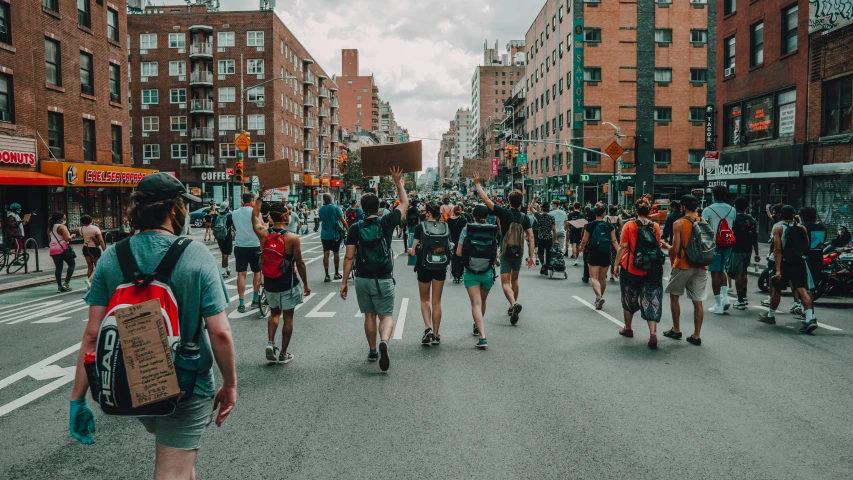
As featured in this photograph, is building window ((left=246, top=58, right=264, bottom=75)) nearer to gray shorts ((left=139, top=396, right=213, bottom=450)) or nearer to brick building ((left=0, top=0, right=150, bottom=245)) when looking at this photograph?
brick building ((left=0, top=0, right=150, bottom=245))

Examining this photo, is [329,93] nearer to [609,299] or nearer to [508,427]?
[609,299]

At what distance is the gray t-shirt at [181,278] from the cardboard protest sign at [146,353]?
16cm

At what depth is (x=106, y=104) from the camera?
30906 mm

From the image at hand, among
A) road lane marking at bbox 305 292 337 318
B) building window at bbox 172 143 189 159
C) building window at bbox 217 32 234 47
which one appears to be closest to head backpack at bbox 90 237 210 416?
road lane marking at bbox 305 292 337 318

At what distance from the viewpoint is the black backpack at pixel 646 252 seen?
7949 mm

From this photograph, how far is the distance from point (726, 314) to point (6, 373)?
10546 mm

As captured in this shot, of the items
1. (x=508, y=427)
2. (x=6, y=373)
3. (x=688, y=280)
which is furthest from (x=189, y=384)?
(x=688, y=280)

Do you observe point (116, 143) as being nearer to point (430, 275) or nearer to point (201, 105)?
point (430, 275)

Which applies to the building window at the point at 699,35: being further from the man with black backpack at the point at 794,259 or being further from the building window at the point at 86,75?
the man with black backpack at the point at 794,259

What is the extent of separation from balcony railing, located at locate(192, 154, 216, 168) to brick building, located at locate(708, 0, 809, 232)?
1896 inches

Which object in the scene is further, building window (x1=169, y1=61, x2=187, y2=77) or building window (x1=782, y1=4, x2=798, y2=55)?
building window (x1=169, y1=61, x2=187, y2=77)

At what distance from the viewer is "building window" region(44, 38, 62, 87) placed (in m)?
26.4

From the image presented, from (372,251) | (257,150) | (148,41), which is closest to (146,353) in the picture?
(372,251)

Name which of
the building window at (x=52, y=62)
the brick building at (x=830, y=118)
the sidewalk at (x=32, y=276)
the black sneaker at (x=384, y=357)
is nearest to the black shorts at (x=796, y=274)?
the black sneaker at (x=384, y=357)
